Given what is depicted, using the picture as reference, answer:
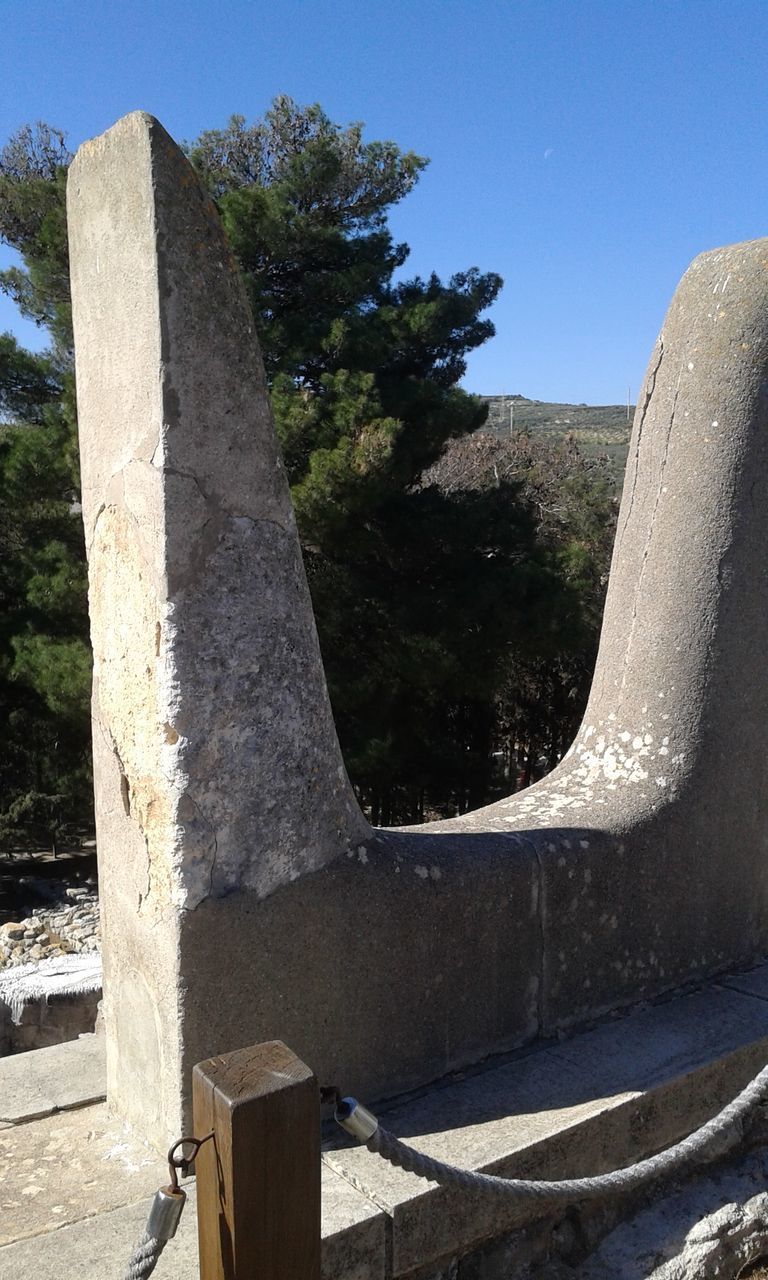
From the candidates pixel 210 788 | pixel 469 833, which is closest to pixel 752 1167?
pixel 469 833

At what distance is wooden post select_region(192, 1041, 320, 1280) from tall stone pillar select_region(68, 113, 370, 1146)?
63 cm

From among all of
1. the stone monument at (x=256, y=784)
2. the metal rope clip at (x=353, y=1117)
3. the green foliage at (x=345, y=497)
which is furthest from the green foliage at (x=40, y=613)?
the metal rope clip at (x=353, y=1117)

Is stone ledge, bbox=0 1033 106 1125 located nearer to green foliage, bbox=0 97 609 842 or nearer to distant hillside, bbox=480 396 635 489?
green foliage, bbox=0 97 609 842

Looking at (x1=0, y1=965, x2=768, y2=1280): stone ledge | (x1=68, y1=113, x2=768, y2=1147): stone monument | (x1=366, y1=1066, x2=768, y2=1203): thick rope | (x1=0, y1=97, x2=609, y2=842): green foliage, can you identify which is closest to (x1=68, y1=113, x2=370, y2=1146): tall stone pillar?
(x1=68, y1=113, x2=768, y2=1147): stone monument

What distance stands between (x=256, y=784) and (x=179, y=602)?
39 cm

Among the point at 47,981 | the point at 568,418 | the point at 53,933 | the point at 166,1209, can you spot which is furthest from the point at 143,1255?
the point at 568,418

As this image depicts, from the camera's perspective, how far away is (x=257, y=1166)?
128 centimetres

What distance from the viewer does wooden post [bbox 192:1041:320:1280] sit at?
1.26m

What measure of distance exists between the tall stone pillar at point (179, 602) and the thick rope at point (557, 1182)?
1.81 feet

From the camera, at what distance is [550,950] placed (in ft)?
8.11

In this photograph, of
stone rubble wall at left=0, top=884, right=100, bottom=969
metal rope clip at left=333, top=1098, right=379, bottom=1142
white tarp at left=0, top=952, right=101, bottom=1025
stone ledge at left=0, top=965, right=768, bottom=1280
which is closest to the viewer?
metal rope clip at left=333, top=1098, right=379, bottom=1142

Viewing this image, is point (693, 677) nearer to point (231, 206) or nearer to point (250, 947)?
point (250, 947)

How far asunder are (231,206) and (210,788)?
305 inches

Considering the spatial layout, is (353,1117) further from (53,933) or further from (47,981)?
(53,933)
